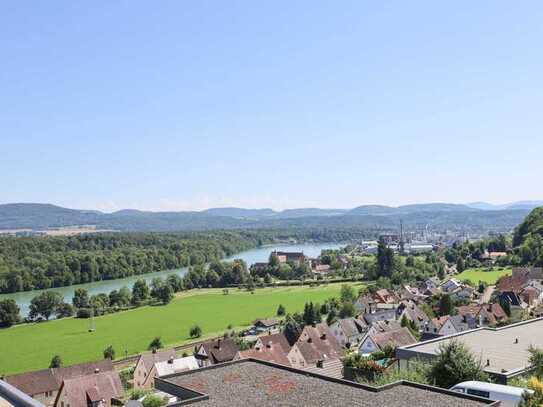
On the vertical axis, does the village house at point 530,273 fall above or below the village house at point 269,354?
above

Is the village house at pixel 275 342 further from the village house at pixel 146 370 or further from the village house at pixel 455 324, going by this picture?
the village house at pixel 455 324

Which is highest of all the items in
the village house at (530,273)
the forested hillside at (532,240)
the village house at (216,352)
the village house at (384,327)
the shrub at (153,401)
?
the forested hillside at (532,240)

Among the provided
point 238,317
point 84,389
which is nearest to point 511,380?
point 84,389

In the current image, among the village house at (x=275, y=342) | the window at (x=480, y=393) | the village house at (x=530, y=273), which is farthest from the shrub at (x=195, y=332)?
the window at (x=480, y=393)

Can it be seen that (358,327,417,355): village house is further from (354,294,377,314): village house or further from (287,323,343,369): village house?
(354,294,377,314): village house

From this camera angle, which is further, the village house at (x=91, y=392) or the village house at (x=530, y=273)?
the village house at (x=530, y=273)

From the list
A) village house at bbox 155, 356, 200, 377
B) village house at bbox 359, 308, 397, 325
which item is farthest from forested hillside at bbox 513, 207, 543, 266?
village house at bbox 155, 356, 200, 377
